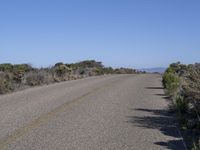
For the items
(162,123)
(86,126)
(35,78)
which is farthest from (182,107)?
(35,78)

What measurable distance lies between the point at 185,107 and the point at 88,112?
118 inches

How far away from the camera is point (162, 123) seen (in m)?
13.2

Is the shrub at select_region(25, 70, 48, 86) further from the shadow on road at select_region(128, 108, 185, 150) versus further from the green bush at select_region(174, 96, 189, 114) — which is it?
the green bush at select_region(174, 96, 189, 114)

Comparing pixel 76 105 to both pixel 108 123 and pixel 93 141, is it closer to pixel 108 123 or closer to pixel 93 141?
pixel 108 123

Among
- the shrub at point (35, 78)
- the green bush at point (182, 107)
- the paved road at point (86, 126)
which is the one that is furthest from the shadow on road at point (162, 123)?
the shrub at point (35, 78)

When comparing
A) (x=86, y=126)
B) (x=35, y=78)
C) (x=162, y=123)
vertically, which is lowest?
(x=162, y=123)

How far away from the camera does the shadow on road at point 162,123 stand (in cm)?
992

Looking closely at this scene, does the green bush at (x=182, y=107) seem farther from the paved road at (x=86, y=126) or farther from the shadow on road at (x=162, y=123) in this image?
the paved road at (x=86, y=126)

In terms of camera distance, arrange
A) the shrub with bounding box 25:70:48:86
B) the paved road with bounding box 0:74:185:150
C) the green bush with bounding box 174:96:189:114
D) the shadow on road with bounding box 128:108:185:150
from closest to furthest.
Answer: the paved road with bounding box 0:74:185:150 → the shadow on road with bounding box 128:108:185:150 → the green bush with bounding box 174:96:189:114 → the shrub with bounding box 25:70:48:86

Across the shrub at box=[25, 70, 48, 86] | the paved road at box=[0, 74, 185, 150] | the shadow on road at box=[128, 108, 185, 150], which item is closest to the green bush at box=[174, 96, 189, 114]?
the shadow on road at box=[128, 108, 185, 150]

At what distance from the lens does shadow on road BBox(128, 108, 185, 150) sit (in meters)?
9.92

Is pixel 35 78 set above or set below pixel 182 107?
above

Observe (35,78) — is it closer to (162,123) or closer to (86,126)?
(162,123)

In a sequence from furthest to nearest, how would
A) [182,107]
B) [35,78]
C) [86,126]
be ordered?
[35,78], [182,107], [86,126]
